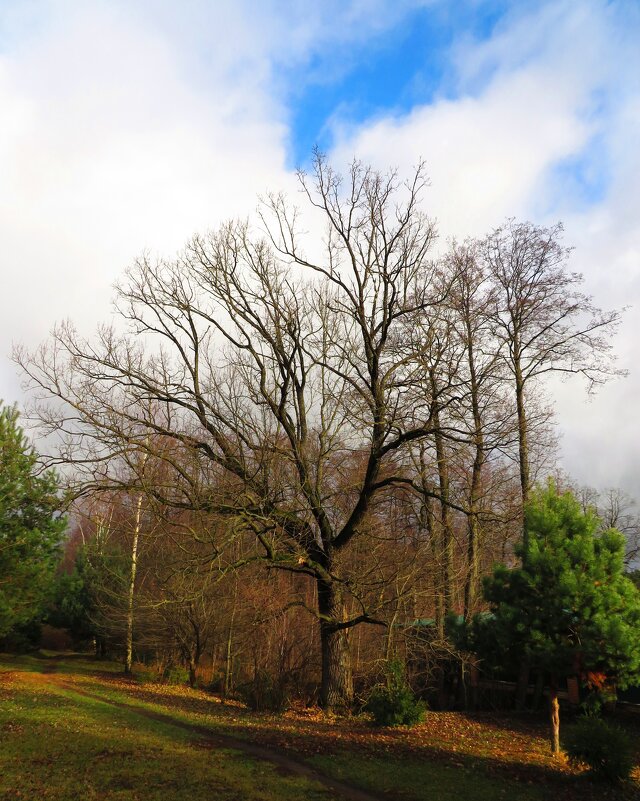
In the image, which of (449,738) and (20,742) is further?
(449,738)

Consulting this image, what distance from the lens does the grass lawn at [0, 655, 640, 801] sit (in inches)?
296

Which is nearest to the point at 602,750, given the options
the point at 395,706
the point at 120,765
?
the point at 395,706

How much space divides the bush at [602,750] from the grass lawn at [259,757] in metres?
0.21

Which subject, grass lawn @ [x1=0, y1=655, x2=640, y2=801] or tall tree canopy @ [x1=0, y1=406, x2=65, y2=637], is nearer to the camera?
grass lawn @ [x1=0, y1=655, x2=640, y2=801]

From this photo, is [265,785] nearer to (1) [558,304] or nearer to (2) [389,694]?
(2) [389,694]

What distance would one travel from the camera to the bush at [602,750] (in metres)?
8.52

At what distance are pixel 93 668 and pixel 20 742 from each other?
1962 cm

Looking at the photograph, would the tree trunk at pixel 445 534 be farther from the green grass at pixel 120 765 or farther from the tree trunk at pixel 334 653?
the green grass at pixel 120 765

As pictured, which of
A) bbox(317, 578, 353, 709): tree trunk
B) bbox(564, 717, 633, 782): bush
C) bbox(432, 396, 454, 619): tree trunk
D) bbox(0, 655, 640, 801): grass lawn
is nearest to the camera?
bbox(0, 655, 640, 801): grass lawn

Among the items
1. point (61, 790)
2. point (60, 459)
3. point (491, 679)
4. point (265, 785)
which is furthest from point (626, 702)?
point (60, 459)

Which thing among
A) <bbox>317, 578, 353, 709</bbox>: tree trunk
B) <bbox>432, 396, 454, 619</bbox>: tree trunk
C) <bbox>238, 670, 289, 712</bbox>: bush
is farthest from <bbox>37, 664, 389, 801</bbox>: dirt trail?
<bbox>432, 396, 454, 619</bbox>: tree trunk

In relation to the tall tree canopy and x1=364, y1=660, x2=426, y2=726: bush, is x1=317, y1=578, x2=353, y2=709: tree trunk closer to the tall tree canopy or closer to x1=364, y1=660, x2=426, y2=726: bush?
x1=364, y1=660, x2=426, y2=726: bush

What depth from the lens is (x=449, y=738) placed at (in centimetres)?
1164

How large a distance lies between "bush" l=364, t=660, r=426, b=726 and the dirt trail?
3051 mm
